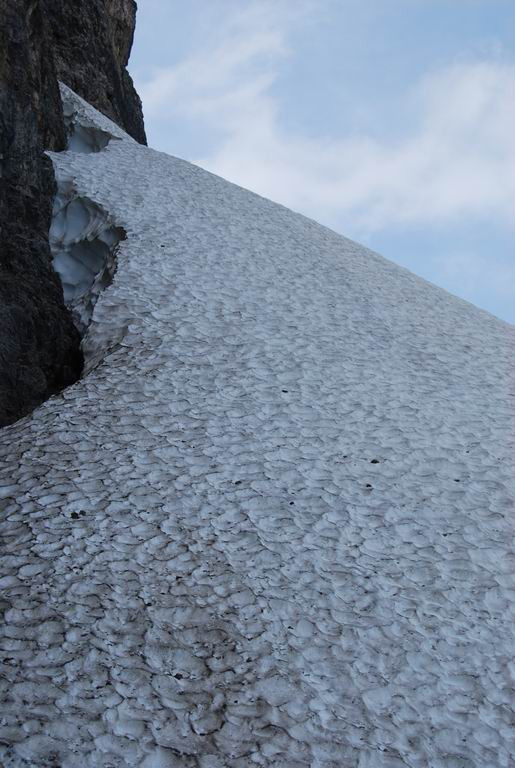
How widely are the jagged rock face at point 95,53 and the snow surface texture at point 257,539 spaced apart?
25.7ft

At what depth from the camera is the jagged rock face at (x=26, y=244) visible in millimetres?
7215

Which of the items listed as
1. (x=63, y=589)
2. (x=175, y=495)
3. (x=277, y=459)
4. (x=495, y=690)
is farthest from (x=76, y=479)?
(x=495, y=690)

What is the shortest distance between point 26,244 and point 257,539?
490 centimetres

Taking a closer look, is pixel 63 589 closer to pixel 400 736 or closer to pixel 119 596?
pixel 119 596

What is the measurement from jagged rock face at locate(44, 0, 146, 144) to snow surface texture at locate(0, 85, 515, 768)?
7.84 meters

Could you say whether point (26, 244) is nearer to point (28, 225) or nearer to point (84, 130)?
point (28, 225)

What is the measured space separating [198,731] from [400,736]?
989mm

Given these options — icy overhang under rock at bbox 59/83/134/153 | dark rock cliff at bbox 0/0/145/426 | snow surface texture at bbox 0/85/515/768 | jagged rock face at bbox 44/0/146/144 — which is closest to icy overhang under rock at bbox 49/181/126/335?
dark rock cliff at bbox 0/0/145/426

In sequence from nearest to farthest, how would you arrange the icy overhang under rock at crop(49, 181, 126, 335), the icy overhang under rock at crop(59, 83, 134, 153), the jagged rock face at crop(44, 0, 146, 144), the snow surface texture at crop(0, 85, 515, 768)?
the snow surface texture at crop(0, 85, 515, 768) < the icy overhang under rock at crop(49, 181, 126, 335) < the icy overhang under rock at crop(59, 83, 134, 153) < the jagged rock face at crop(44, 0, 146, 144)

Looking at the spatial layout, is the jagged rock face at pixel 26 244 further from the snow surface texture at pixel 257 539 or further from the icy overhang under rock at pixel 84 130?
the icy overhang under rock at pixel 84 130

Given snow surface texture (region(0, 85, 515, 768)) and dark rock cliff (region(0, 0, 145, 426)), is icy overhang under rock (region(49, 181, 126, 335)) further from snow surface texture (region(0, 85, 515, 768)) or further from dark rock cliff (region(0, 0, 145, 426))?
snow surface texture (region(0, 85, 515, 768))

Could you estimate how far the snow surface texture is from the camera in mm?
3543

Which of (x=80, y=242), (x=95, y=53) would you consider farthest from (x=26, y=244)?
(x=95, y=53)

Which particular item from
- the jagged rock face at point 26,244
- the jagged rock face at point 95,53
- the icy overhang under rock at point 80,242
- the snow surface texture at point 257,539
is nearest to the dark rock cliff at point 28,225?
the jagged rock face at point 26,244
